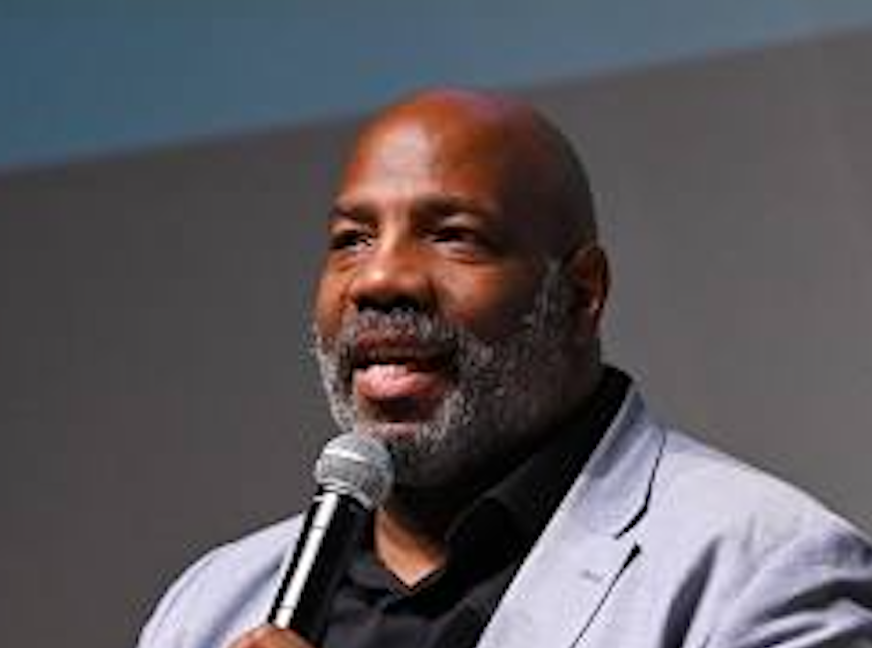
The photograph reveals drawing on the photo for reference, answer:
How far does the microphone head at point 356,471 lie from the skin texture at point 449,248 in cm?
12

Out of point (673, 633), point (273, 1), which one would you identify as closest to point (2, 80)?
point (273, 1)

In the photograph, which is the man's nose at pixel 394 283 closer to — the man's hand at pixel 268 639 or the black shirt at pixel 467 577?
the black shirt at pixel 467 577

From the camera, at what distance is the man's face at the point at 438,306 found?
4.33ft

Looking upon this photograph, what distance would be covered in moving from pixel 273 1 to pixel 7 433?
23.2 inches

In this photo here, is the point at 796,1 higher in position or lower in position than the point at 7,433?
Answer: higher

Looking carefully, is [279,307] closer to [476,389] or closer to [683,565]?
[476,389]

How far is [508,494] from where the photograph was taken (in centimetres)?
136

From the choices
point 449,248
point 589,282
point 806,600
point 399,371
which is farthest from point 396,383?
point 806,600

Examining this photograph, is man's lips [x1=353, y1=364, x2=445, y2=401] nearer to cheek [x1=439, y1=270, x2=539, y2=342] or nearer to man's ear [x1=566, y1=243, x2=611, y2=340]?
cheek [x1=439, y1=270, x2=539, y2=342]

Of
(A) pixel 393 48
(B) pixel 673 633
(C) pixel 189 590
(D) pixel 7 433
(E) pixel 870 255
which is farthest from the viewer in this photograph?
(D) pixel 7 433

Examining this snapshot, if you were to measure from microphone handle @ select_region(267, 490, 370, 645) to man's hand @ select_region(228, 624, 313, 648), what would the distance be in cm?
4

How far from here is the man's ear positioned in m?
1.43

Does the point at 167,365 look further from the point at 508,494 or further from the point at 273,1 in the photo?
the point at 508,494

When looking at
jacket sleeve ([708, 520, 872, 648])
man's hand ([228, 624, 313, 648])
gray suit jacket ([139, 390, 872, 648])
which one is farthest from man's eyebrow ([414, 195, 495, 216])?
man's hand ([228, 624, 313, 648])
